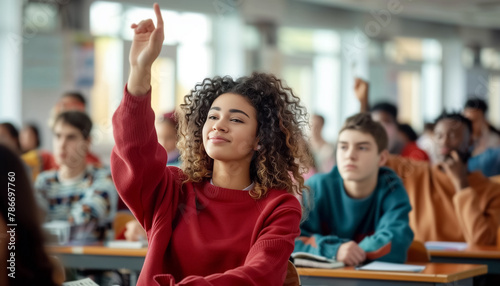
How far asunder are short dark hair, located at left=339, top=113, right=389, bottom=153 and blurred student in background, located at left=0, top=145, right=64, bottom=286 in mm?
2241

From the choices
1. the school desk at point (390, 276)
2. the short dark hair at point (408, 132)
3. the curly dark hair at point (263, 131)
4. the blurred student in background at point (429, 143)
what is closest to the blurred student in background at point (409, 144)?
the short dark hair at point (408, 132)

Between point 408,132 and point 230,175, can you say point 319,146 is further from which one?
point 230,175

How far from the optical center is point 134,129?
173cm

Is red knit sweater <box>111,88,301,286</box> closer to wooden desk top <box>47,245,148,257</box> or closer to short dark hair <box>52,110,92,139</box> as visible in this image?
wooden desk top <box>47,245,148,257</box>

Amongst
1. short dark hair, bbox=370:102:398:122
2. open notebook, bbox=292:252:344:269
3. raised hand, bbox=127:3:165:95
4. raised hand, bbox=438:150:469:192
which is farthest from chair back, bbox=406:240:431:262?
short dark hair, bbox=370:102:398:122

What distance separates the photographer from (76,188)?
3822mm

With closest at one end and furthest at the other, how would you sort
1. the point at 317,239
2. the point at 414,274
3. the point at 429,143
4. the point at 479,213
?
the point at 414,274 < the point at 317,239 < the point at 479,213 < the point at 429,143

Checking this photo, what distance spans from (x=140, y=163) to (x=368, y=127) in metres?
1.73

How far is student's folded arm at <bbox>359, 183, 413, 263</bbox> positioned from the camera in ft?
9.84

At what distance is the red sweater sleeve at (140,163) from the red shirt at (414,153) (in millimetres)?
4116

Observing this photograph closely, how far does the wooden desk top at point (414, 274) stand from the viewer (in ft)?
8.50

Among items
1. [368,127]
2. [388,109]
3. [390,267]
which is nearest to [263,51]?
[388,109]

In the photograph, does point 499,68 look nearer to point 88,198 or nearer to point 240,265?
point 88,198

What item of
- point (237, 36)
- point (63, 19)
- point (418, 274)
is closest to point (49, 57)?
point (63, 19)
